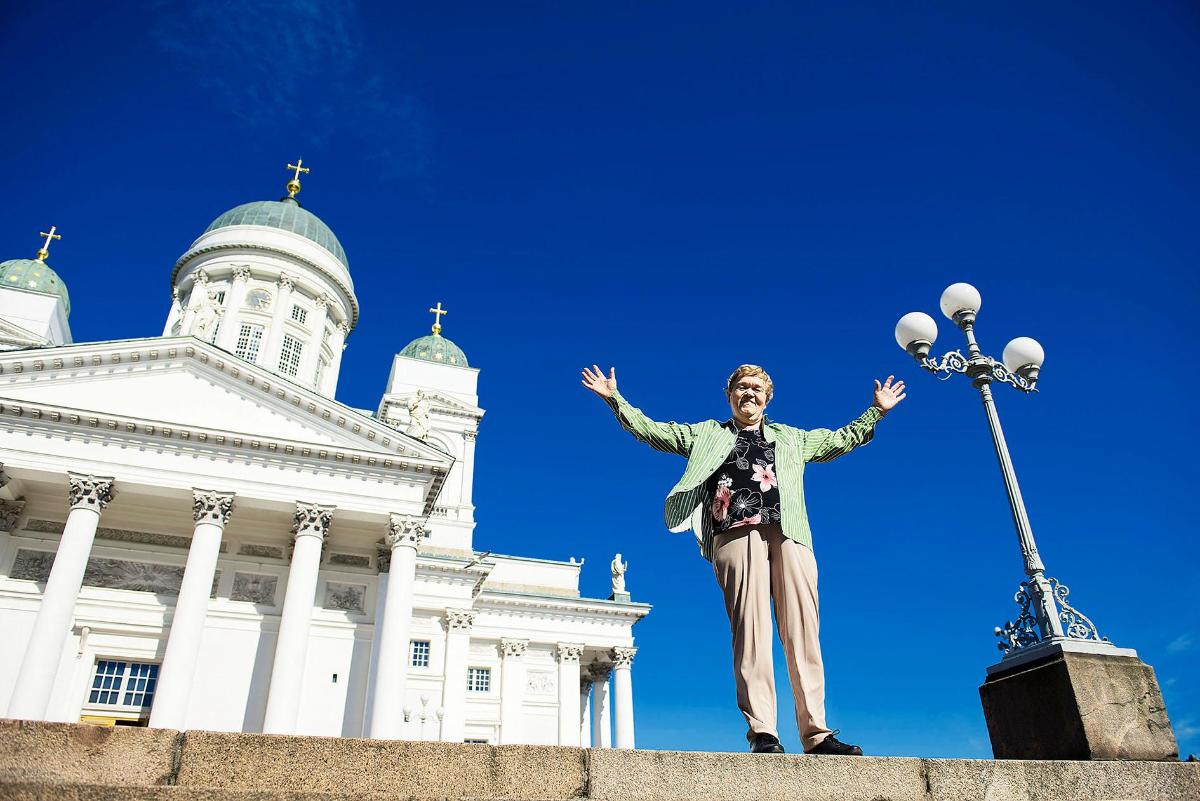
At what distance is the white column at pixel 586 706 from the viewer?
125 ft

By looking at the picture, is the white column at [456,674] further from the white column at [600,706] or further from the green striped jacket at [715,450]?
the green striped jacket at [715,450]

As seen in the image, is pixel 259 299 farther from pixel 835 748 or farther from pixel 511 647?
pixel 835 748

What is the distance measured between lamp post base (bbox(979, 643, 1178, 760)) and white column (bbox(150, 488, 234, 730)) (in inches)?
705

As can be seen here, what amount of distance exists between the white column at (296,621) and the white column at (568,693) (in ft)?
50.0

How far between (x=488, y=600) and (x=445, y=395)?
1151 centimetres

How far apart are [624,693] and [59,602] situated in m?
23.1

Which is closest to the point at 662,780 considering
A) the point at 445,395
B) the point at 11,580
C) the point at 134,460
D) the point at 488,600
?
the point at 134,460

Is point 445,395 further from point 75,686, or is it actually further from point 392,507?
point 75,686

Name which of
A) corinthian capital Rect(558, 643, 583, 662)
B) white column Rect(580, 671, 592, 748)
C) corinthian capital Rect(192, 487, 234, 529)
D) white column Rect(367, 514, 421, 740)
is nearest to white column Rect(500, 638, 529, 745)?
corinthian capital Rect(558, 643, 583, 662)

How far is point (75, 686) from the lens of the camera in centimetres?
2072

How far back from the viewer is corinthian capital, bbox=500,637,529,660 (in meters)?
33.5

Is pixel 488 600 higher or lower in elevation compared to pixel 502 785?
higher

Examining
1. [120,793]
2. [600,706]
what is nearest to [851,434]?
[120,793]

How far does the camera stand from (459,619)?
30.7 metres
